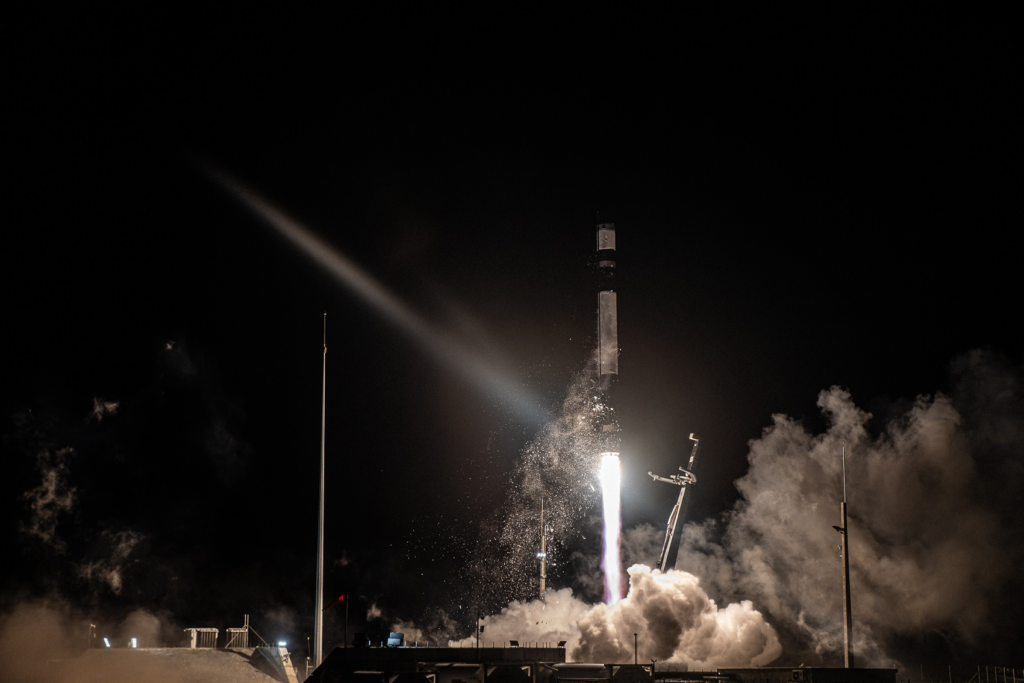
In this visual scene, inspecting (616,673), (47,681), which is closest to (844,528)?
(616,673)

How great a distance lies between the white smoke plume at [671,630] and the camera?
62.8 m

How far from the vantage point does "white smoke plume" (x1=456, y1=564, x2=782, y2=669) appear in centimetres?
6281

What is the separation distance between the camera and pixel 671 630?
2484 inches

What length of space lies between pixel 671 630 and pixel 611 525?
10.00m

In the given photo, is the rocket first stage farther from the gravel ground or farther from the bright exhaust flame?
the gravel ground

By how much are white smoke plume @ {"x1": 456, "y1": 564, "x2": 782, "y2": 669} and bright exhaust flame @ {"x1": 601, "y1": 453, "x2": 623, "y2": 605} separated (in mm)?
4343

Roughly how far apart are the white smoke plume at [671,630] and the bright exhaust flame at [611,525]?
14.2 feet

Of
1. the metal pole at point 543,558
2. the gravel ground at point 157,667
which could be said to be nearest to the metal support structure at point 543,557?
the metal pole at point 543,558

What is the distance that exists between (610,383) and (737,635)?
18.6 meters

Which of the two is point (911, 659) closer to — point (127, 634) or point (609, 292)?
point (609, 292)

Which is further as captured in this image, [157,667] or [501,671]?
[157,667]

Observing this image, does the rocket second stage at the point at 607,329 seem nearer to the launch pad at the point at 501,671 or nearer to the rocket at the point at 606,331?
the rocket at the point at 606,331

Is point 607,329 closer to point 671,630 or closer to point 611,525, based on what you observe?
point 611,525

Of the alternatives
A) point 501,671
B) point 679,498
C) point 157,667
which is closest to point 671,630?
point 679,498
